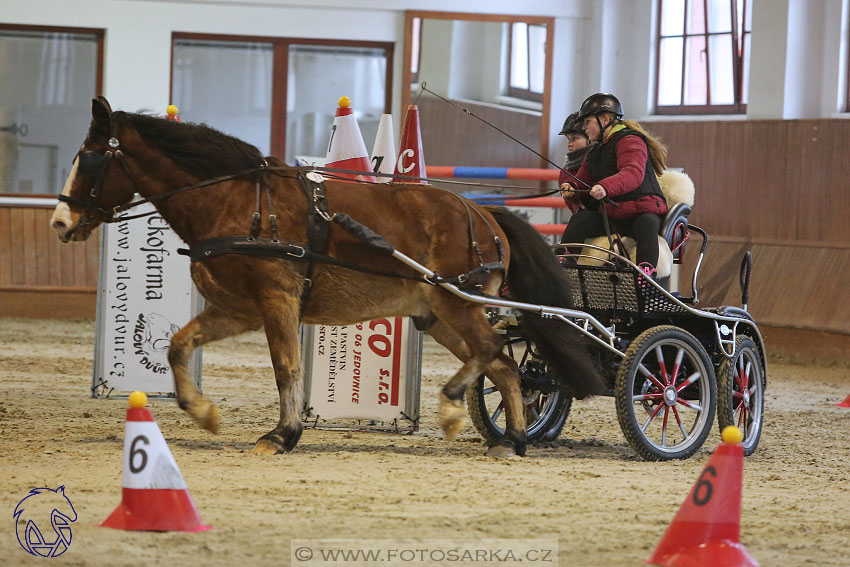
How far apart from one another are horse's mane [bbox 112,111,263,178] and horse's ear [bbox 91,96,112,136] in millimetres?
73

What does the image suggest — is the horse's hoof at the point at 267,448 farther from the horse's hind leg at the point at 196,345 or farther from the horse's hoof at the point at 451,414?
the horse's hoof at the point at 451,414

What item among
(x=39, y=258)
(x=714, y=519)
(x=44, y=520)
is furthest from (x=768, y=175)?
(x=44, y=520)

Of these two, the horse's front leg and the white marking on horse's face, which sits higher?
the white marking on horse's face

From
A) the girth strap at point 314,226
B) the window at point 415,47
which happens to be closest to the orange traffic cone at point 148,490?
the girth strap at point 314,226

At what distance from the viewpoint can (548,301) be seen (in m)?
5.66

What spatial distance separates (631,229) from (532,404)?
3.71ft

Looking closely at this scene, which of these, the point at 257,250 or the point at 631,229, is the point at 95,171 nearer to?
the point at 257,250

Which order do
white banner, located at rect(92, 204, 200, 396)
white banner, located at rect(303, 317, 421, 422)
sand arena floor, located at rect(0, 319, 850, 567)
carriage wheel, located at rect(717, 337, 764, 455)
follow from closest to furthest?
sand arena floor, located at rect(0, 319, 850, 567), carriage wheel, located at rect(717, 337, 764, 455), white banner, located at rect(303, 317, 421, 422), white banner, located at rect(92, 204, 200, 396)

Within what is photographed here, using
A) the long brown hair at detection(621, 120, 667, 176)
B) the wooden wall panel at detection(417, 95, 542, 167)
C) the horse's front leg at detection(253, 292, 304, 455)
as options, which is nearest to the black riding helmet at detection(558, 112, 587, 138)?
the long brown hair at detection(621, 120, 667, 176)

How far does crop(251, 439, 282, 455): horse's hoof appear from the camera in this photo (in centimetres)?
530

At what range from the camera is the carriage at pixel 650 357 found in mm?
5617

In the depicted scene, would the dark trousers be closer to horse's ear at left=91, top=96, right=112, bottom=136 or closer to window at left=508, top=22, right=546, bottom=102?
horse's ear at left=91, top=96, right=112, bottom=136

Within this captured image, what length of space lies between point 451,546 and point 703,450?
287cm

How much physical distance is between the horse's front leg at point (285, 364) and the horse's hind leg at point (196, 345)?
0.85ft
